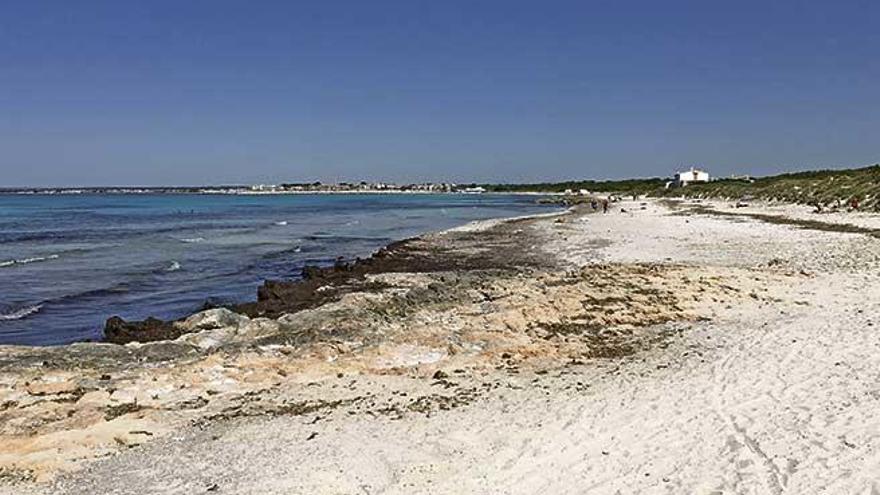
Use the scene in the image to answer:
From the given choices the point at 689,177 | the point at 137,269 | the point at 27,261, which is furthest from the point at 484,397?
the point at 689,177

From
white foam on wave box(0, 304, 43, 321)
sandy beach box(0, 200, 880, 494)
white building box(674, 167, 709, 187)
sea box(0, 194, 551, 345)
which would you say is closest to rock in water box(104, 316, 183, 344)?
sandy beach box(0, 200, 880, 494)

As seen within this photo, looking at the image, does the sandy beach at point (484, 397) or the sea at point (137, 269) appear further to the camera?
the sea at point (137, 269)

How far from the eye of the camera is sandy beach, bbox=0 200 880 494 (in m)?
7.96

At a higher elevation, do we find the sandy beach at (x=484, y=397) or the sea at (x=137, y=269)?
the sandy beach at (x=484, y=397)

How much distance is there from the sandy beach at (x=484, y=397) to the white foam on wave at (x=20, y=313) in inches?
321

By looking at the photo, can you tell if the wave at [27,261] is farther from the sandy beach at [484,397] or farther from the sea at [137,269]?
the sandy beach at [484,397]

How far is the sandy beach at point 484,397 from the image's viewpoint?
26.1 ft

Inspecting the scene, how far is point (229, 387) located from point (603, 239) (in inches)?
1220

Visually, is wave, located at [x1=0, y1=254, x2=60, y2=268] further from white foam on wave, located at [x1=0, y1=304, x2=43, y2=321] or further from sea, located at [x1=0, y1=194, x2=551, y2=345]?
white foam on wave, located at [x1=0, y1=304, x2=43, y2=321]

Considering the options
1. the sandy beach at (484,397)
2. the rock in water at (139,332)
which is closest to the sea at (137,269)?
the rock in water at (139,332)

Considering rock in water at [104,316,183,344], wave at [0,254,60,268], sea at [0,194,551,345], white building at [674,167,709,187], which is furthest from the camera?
white building at [674,167,709,187]

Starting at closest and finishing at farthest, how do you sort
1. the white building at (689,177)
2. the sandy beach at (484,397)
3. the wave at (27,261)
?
the sandy beach at (484,397) < the wave at (27,261) < the white building at (689,177)

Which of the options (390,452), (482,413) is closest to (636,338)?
(482,413)

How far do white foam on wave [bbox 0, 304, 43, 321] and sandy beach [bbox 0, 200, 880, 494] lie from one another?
815 cm
